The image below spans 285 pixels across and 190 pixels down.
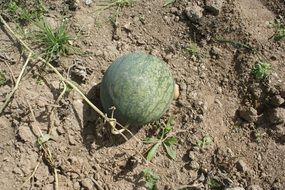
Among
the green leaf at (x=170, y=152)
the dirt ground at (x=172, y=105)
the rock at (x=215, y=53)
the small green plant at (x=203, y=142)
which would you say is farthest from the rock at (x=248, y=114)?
the green leaf at (x=170, y=152)

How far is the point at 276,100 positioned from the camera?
4078 millimetres

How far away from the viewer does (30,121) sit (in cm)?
402

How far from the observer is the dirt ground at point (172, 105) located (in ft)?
12.9

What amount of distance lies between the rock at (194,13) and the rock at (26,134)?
5.53 feet

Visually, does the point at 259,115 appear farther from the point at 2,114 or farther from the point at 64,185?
the point at 2,114

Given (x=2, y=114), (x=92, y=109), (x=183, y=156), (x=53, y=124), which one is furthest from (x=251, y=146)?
(x=2, y=114)

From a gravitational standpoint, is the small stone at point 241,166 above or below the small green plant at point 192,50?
below

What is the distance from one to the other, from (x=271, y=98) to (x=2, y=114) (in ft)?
7.08

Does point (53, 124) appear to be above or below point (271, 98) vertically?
below

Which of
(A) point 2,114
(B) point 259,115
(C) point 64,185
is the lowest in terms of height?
(C) point 64,185

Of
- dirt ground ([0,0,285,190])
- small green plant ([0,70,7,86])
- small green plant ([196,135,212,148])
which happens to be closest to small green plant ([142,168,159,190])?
dirt ground ([0,0,285,190])

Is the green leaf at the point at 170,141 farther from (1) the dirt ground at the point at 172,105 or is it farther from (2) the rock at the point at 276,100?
(2) the rock at the point at 276,100

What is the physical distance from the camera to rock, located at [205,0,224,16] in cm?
449

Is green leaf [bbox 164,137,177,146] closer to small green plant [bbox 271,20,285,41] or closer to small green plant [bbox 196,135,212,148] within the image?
small green plant [bbox 196,135,212,148]
